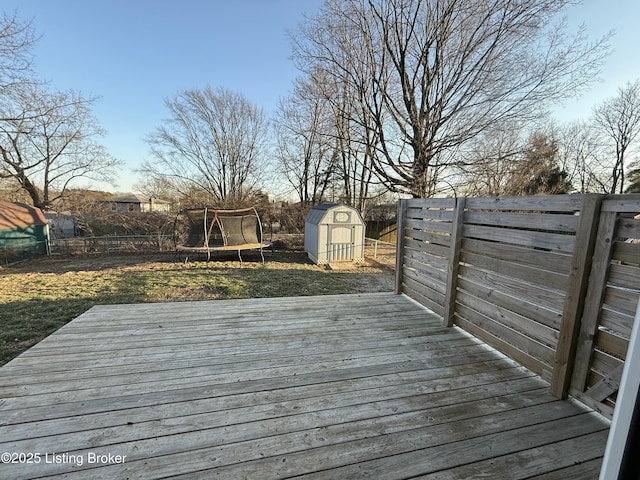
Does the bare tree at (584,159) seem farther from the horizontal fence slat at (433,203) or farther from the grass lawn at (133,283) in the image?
the horizontal fence slat at (433,203)

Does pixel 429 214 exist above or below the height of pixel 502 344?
above

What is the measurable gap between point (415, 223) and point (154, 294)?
4.71 m

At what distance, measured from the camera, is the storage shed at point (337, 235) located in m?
8.69

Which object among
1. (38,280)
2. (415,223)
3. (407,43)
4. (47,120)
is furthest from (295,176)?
(415,223)

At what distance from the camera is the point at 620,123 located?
13812 mm

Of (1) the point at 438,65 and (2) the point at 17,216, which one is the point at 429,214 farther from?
(2) the point at 17,216

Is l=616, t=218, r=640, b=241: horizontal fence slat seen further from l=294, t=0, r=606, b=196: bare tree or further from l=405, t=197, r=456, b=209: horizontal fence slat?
l=294, t=0, r=606, b=196: bare tree

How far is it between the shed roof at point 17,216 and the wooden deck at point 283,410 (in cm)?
959

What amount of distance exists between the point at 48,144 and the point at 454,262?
16.4 metres

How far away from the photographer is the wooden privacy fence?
1.49 m

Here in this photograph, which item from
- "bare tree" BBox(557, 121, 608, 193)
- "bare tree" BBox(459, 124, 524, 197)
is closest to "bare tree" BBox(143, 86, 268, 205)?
"bare tree" BBox(459, 124, 524, 197)

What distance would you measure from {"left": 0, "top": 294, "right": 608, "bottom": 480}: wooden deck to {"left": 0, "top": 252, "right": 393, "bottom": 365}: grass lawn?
1.96 meters

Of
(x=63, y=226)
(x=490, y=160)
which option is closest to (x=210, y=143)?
(x=63, y=226)

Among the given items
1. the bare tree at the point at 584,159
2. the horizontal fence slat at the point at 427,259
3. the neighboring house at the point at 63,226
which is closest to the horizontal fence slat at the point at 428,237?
the horizontal fence slat at the point at 427,259
